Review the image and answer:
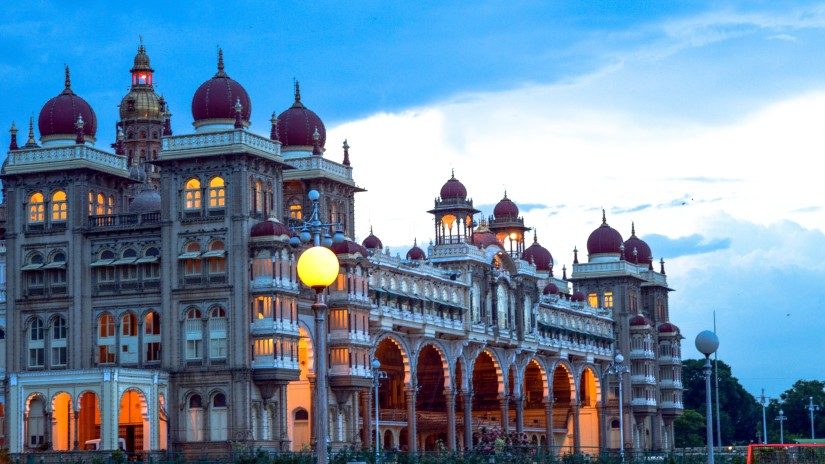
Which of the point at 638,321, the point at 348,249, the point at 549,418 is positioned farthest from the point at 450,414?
the point at 638,321

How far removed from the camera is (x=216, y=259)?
93.9 meters

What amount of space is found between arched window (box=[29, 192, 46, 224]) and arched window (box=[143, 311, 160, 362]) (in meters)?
10.5

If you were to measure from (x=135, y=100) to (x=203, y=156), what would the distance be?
4301 centimetres

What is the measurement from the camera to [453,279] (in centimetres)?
12100

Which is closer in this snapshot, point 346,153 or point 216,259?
point 216,259

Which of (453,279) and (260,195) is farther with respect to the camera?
(453,279)

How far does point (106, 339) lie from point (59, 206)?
31.1 feet

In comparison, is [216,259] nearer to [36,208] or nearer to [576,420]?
[36,208]

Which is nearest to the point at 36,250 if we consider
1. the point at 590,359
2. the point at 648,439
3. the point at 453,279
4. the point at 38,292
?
the point at 38,292

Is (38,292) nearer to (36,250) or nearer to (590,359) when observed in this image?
(36,250)

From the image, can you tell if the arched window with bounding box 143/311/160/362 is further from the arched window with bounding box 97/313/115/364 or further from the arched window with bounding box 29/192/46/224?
the arched window with bounding box 29/192/46/224

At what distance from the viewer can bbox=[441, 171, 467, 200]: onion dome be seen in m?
130

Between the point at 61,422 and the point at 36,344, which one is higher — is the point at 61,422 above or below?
below

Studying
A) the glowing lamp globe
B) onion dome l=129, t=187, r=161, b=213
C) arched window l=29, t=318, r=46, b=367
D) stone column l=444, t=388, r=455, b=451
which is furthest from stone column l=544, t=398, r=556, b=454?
the glowing lamp globe
